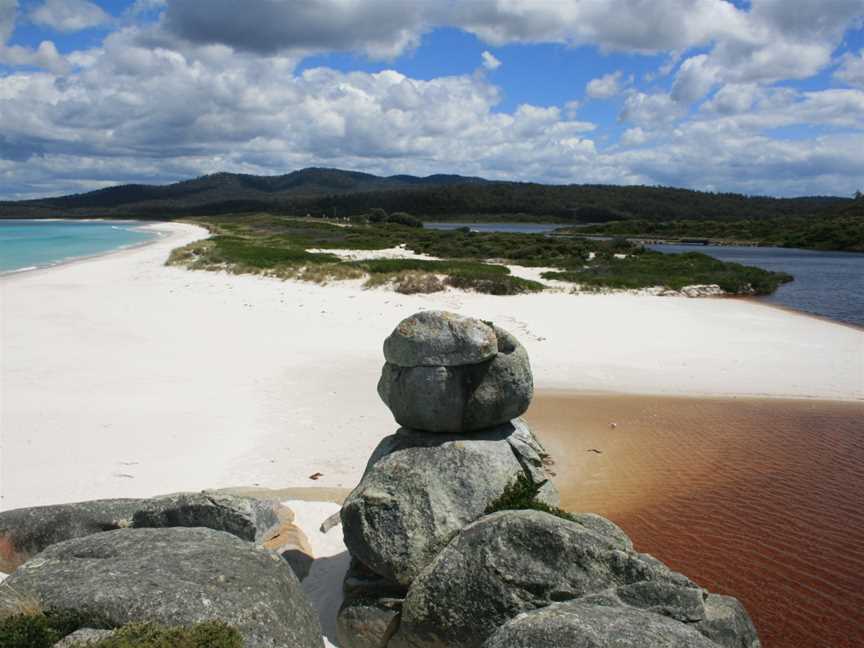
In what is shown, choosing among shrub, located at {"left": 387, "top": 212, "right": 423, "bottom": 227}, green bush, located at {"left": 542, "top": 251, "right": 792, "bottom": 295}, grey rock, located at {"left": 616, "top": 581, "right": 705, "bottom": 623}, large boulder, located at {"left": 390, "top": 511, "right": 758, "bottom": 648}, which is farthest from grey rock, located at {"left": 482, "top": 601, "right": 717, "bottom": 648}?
shrub, located at {"left": 387, "top": 212, "right": 423, "bottom": 227}

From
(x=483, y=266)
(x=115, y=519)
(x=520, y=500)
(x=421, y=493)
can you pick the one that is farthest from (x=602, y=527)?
(x=483, y=266)

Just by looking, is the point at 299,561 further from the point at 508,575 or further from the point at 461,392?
the point at 508,575

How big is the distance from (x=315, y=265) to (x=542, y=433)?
26.5 m

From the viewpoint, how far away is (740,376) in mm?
19781

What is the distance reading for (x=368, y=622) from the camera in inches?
293

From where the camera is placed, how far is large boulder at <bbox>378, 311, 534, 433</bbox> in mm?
9438

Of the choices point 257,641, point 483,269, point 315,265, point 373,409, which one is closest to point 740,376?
point 373,409

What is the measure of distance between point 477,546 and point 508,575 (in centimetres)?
44

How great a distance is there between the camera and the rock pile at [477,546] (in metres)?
5.71

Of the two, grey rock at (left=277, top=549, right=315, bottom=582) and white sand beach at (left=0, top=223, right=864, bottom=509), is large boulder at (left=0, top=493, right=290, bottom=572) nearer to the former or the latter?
grey rock at (left=277, top=549, right=315, bottom=582)

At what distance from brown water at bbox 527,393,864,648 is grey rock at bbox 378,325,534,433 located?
9.70 feet

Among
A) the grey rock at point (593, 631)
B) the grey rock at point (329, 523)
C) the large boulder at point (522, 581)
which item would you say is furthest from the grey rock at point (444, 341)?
the grey rock at point (593, 631)

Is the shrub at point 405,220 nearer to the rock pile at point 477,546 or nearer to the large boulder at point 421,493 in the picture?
the rock pile at point 477,546

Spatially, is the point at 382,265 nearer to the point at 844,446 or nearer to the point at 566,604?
the point at 844,446
